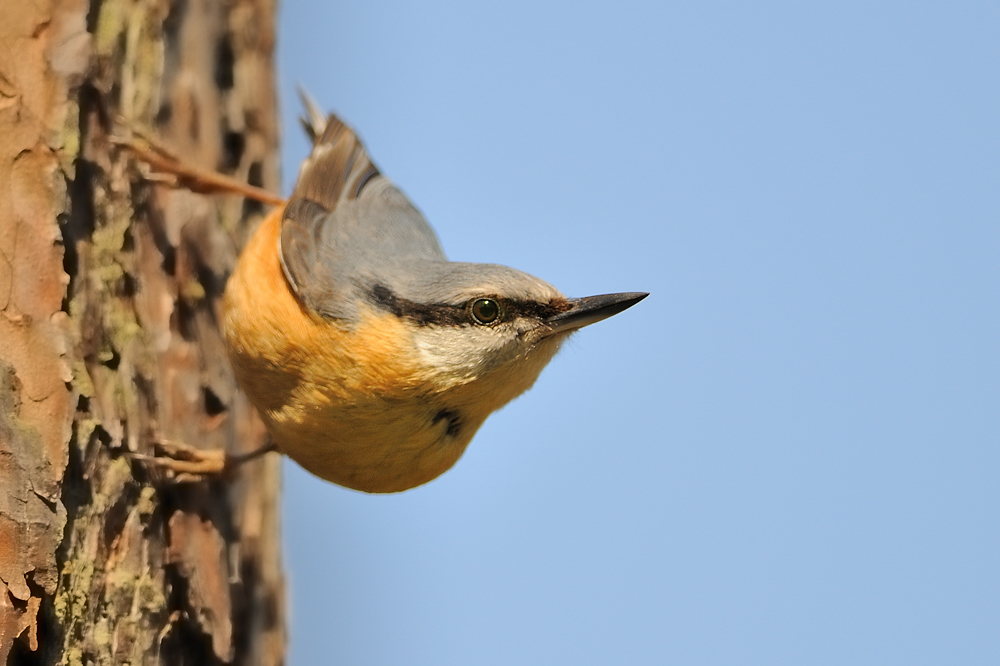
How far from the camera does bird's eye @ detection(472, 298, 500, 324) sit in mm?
3479

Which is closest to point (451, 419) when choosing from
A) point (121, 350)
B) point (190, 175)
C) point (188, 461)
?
point (188, 461)

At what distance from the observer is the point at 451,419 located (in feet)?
11.8

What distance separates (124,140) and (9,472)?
1.36 meters

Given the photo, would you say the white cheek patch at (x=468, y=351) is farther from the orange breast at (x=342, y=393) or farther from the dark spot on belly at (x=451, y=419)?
the dark spot on belly at (x=451, y=419)

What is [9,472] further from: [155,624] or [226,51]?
[226,51]

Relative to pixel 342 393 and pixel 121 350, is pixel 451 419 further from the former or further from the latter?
pixel 121 350

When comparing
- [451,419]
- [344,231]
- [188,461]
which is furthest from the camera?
[344,231]

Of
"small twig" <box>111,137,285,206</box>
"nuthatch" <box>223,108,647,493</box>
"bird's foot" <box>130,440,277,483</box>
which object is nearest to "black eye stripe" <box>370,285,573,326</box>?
"nuthatch" <box>223,108,647,493</box>

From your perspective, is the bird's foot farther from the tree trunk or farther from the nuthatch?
the nuthatch

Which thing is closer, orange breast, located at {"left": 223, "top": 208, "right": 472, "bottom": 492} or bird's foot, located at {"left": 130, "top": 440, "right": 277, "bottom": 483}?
orange breast, located at {"left": 223, "top": 208, "right": 472, "bottom": 492}

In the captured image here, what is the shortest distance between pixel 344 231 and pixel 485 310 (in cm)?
97

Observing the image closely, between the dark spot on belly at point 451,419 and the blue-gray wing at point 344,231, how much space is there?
0.46 meters

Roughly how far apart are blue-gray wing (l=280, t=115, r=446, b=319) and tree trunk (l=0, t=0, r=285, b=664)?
16.3 inches

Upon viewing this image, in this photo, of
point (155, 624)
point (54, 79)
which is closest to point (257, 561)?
point (155, 624)
